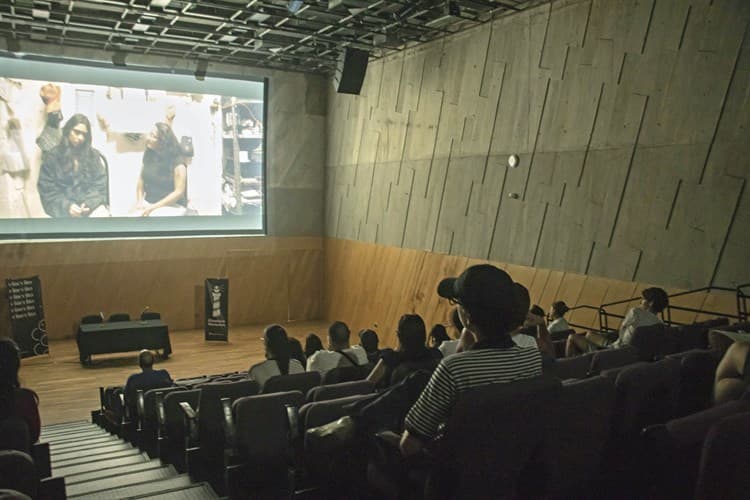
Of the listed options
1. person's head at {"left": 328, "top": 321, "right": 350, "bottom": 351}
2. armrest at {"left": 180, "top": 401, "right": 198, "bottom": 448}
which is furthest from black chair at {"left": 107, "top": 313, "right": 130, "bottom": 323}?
armrest at {"left": 180, "top": 401, "right": 198, "bottom": 448}

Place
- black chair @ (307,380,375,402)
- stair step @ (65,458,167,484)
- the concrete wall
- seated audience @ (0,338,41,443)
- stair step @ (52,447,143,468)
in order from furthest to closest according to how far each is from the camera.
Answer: the concrete wall < stair step @ (52,447,143,468) < stair step @ (65,458,167,484) < black chair @ (307,380,375,402) < seated audience @ (0,338,41,443)

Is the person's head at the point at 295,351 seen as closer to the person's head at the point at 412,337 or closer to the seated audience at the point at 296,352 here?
the seated audience at the point at 296,352

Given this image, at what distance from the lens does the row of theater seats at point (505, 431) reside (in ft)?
6.13

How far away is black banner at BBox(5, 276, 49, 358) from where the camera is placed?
1071 centimetres

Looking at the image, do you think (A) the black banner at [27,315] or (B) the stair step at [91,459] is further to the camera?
(A) the black banner at [27,315]

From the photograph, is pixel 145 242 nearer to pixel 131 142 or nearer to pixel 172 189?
pixel 172 189

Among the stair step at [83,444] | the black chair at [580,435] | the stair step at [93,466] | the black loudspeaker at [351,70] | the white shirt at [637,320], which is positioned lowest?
the stair step at [83,444]

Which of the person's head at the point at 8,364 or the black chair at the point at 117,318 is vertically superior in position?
the person's head at the point at 8,364

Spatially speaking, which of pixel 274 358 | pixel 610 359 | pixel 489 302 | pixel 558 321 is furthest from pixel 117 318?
pixel 489 302

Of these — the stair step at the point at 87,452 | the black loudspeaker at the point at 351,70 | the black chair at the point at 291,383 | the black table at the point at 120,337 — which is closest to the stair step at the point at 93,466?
the stair step at the point at 87,452

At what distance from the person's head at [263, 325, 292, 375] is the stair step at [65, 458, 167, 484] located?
1092 mm

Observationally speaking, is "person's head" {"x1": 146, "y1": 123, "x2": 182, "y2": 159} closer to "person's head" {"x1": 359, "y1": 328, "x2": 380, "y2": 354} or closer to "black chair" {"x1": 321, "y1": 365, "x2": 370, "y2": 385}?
"person's head" {"x1": 359, "y1": 328, "x2": 380, "y2": 354}

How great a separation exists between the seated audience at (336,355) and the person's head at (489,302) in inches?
110

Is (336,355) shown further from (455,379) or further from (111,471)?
(455,379)
